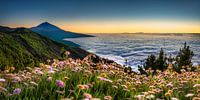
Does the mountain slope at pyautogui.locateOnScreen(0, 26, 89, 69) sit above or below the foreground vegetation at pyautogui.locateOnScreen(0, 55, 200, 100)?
below

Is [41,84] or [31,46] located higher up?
[41,84]

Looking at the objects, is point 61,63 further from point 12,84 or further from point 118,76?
point 12,84

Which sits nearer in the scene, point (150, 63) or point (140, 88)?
point (140, 88)

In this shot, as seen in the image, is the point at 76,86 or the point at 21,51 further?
the point at 21,51

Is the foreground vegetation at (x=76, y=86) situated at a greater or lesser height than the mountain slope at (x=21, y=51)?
greater

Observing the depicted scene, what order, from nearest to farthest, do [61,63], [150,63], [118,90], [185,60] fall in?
[118,90]
[61,63]
[185,60]
[150,63]

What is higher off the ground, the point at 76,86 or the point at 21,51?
the point at 76,86

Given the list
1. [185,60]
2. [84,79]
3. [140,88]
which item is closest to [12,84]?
[84,79]

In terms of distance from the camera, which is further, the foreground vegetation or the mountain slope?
the mountain slope

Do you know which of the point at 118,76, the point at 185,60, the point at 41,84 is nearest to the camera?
the point at 41,84

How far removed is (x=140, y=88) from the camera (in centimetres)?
834

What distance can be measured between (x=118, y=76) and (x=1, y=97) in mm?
4259

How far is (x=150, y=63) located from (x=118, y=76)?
1774 inches

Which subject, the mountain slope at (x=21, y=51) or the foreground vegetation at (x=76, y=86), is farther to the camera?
the mountain slope at (x=21, y=51)
